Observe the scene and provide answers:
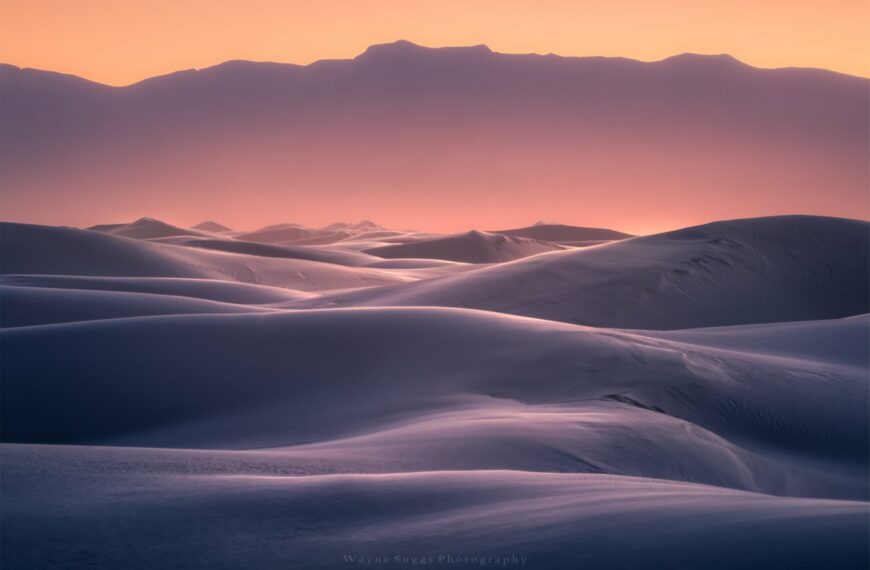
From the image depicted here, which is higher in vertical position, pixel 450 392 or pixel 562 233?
pixel 562 233

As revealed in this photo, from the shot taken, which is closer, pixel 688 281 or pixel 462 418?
pixel 462 418

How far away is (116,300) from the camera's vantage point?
18.6 feet

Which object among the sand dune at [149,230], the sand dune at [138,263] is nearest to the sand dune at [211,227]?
the sand dune at [149,230]

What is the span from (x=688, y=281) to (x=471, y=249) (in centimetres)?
1166

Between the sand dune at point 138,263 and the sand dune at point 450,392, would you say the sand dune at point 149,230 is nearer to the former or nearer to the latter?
the sand dune at point 138,263

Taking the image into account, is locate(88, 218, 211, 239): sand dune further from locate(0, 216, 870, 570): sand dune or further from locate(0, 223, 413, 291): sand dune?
locate(0, 216, 870, 570): sand dune

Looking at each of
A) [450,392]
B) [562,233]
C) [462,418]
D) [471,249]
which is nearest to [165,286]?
[450,392]

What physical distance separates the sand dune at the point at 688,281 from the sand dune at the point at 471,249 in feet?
31.7

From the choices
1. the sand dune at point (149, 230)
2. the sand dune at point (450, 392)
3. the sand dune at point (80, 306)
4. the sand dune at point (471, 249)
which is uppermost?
the sand dune at point (149, 230)

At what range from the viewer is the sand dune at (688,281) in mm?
7070

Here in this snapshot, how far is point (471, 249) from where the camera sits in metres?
19.0

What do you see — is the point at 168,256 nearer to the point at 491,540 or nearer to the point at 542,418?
the point at 542,418

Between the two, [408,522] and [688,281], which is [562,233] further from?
[408,522]

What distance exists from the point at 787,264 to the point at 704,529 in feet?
24.3
